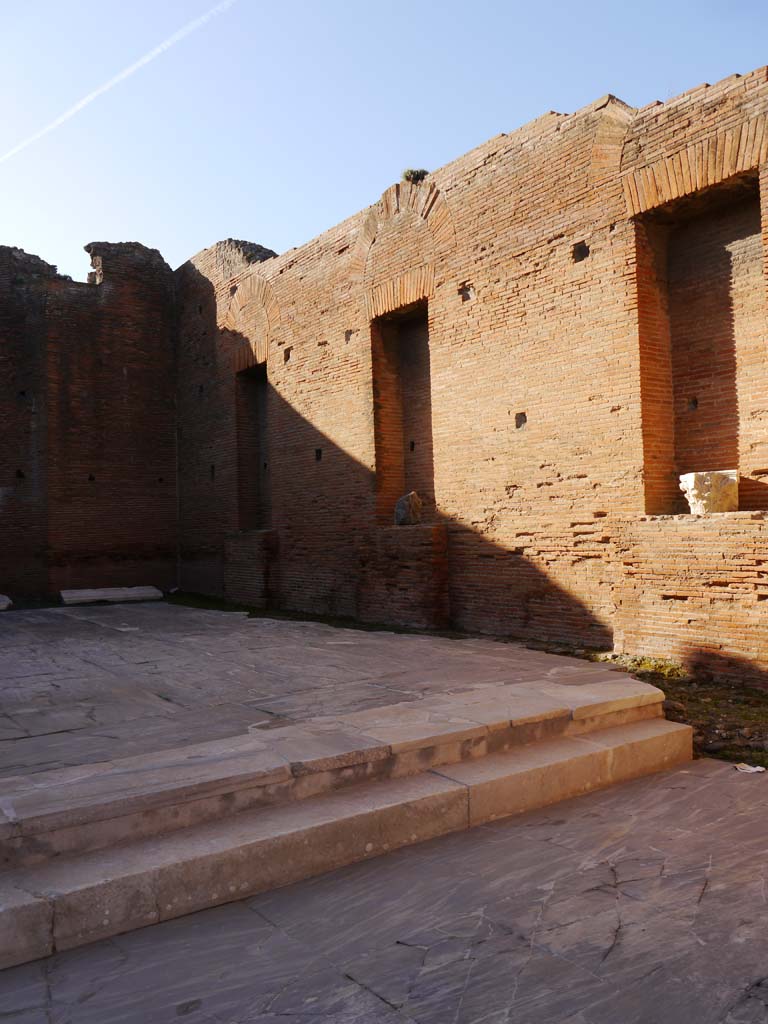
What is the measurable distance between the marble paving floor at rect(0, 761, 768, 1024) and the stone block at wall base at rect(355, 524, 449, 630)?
535 cm

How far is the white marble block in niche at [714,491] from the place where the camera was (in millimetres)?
5965

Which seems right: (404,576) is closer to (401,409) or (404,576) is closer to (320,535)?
(320,535)

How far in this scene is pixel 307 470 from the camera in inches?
419

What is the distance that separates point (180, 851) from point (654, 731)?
2467mm

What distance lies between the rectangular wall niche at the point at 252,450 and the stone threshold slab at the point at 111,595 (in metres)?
2.19

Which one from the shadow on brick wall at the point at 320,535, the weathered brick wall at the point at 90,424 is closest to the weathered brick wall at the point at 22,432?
the weathered brick wall at the point at 90,424

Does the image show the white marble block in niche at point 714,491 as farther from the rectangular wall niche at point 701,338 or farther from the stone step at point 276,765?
the stone step at point 276,765

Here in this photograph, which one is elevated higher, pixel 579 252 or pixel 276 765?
pixel 579 252

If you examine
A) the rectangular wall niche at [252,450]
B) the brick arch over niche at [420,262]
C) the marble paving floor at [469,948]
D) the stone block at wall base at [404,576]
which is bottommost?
the marble paving floor at [469,948]

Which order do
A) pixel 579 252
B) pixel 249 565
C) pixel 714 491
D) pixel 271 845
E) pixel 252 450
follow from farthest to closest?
pixel 252 450
pixel 249 565
pixel 579 252
pixel 714 491
pixel 271 845

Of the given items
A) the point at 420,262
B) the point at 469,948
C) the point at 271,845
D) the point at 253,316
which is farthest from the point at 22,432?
the point at 469,948

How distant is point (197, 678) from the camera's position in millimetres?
5355

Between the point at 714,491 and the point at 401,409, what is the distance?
442 centimetres

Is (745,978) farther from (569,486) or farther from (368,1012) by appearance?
(569,486)
